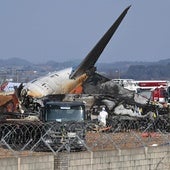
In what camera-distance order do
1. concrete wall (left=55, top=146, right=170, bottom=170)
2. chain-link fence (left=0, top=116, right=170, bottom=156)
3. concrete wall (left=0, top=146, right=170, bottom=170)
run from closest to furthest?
1. concrete wall (left=0, top=146, right=170, bottom=170)
2. concrete wall (left=55, top=146, right=170, bottom=170)
3. chain-link fence (left=0, top=116, right=170, bottom=156)

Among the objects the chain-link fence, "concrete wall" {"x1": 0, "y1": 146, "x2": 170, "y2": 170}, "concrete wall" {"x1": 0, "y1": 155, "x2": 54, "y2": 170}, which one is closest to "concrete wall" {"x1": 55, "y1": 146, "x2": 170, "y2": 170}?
"concrete wall" {"x1": 0, "y1": 146, "x2": 170, "y2": 170}

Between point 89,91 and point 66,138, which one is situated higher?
point 89,91

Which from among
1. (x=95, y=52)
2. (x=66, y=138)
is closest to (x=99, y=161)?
(x=66, y=138)

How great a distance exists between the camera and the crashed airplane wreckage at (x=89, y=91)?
4225 centimetres

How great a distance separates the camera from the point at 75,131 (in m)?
22.0

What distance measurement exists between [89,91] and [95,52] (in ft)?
13.6

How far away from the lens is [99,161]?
14.5 meters

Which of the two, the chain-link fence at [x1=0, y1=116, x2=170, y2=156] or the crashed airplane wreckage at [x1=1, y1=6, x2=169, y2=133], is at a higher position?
the crashed airplane wreckage at [x1=1, y1=6, x2=169, y2=133]

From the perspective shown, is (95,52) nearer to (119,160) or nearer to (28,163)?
(119,160)

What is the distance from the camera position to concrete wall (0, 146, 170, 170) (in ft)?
41.7

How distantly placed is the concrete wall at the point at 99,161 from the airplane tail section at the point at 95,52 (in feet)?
111

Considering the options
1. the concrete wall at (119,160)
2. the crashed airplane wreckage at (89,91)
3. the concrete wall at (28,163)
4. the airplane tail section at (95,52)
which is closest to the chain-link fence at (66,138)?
the concrete wall at (119,160)

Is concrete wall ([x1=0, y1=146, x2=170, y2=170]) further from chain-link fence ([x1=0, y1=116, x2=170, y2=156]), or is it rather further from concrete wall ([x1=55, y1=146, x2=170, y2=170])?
chain-link fence ([x1=0, y1=116, x2=170, y2=156])

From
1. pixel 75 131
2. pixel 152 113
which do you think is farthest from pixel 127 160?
pixel 152 113
